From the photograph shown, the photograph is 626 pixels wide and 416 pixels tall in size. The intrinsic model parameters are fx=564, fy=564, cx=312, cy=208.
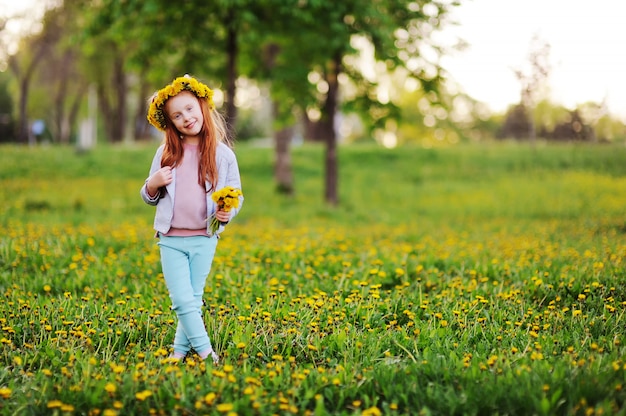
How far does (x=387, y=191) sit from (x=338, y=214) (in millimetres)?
5373

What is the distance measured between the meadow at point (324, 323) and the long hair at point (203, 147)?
41.1 inches

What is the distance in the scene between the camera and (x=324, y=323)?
3959 millimetres

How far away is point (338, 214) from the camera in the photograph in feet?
38.4

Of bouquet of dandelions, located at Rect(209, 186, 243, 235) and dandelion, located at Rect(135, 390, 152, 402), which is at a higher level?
bouquet of dandelions, located at Rect(209, 186, 243, 235)

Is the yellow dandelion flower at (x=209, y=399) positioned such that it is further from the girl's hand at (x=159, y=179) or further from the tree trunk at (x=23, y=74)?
the tree trunk at (x=23, y=74)

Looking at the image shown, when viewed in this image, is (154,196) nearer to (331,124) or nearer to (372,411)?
(372,411)

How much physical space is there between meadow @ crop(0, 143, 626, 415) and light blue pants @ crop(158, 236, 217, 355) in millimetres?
188

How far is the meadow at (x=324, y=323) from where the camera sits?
280cm

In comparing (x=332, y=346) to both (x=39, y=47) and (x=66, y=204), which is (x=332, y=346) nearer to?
(x=66, y=204)

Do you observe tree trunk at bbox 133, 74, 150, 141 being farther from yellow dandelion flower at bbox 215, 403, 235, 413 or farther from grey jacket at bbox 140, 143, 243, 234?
yellow dandelion flower at bbox 215, 403, 235, 413

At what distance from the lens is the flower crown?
337 cm

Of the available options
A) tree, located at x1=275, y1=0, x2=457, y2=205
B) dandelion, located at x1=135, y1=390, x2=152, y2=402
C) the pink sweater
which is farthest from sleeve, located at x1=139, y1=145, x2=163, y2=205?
tree, located at x1=275, y1=0, x2=457, y2=205

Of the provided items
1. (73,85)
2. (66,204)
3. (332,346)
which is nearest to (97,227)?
(66,204)

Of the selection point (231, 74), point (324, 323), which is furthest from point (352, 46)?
point (324, 323)
